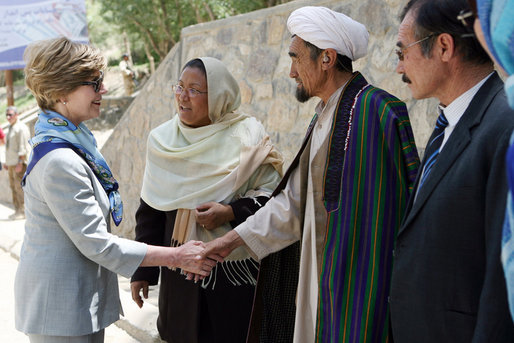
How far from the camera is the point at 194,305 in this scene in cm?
257

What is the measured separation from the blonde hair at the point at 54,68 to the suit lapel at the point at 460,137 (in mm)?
1457

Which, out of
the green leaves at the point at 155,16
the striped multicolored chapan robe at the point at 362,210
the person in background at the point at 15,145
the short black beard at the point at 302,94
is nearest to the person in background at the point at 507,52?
the striped multicolored chapan robe at the point at 362,210

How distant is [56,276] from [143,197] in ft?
2.68

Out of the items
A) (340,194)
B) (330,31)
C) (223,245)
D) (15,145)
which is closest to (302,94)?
(330,31)

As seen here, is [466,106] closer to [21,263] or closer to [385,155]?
[385,155]

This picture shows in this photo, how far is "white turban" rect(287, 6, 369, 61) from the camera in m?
2.15

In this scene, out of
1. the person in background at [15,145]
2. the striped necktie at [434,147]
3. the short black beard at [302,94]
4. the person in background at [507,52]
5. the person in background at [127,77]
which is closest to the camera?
the person in background at [507,52]

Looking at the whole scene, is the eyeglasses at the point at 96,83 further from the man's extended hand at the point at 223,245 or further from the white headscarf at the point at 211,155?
the man's extended hand at the point at 223,245

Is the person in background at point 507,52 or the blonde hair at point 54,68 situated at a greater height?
the person in background at point 507,52

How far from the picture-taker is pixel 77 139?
2.12 metres

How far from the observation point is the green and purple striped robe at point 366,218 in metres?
1.95

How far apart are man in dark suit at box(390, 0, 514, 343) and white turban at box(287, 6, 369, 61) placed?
47 cm

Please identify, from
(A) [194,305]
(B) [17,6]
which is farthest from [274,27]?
(B) [17,6]

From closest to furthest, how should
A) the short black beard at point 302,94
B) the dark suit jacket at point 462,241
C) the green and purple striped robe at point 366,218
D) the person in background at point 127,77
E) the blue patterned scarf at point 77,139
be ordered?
the dark suit jacket at point 462,241 → the green and purple striped robe at point 366,218 → the blue patterned scarf at point 77,139 → the short black beard at point 302,94 → the person in background at point 127,77
